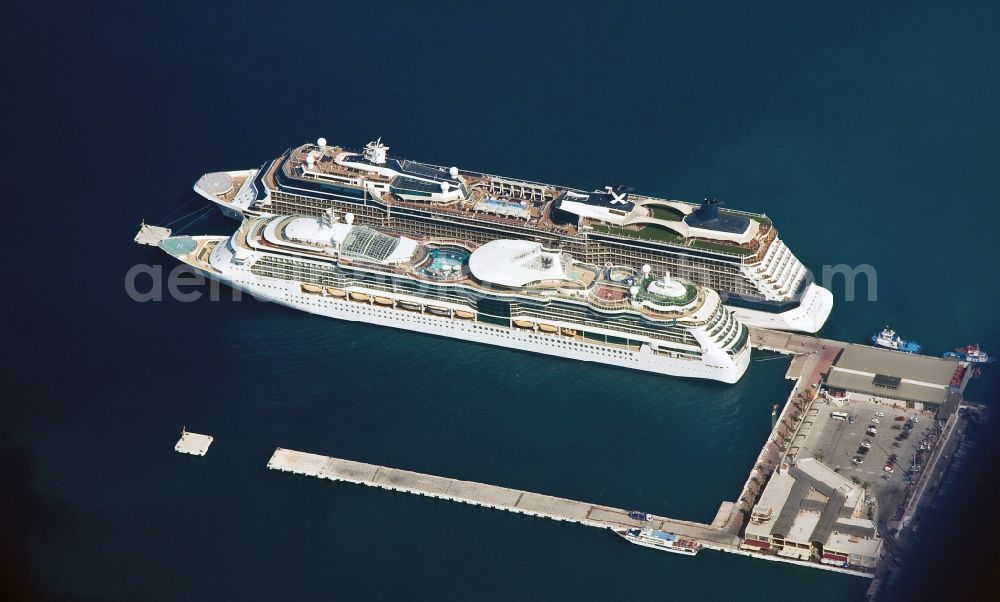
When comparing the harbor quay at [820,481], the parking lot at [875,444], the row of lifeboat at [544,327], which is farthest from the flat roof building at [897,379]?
the row of lifeboat at [544,327]

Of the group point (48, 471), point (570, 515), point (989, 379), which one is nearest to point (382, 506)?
point (570, 515)

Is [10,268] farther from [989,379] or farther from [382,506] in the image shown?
[989,379]

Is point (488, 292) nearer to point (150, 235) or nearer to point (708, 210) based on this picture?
point (708, 210)

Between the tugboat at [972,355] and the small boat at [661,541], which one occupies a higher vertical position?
the tugboat at [972,355]

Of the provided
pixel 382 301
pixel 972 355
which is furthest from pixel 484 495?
pixel 972 355

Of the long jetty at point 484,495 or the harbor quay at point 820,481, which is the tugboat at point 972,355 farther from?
the long jetty at point 484,495

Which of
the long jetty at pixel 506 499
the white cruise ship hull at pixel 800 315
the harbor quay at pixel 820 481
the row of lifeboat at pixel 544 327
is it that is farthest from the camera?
the white cruise ship hull at pixel 800 315

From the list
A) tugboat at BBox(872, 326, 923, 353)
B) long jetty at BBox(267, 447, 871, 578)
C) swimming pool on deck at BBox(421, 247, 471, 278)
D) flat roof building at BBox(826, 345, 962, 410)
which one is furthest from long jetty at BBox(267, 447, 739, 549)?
tugboat at BBox(872, 326, 923, 353)
